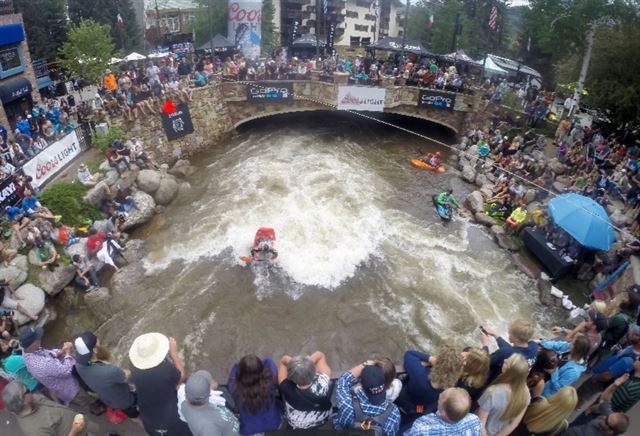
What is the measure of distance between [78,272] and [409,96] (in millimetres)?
20296

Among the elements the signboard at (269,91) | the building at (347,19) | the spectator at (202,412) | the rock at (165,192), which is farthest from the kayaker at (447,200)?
the building at (347,19)

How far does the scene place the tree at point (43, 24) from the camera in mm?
29062

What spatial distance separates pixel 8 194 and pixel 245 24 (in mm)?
18839

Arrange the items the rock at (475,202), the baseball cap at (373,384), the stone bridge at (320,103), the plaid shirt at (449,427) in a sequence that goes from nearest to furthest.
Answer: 1. the plaid shirt at (449,427)
2. the baseball cap at (373,384)
3. the rock at (475,202)
4. the stone bridge at (320,103)

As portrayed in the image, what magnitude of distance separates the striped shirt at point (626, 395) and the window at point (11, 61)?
1102 inches

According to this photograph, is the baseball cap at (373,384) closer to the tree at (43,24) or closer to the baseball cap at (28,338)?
the baseball cap at (28,338)

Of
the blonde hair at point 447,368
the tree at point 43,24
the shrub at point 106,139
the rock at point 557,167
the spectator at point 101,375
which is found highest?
the tree at point 43,24

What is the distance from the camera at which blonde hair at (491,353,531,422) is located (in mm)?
4467

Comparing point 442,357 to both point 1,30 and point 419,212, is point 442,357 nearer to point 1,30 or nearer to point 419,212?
point 419,212

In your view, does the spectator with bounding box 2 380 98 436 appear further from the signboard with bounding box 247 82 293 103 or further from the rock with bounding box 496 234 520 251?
the signboard with bounding box 247 82 293 103

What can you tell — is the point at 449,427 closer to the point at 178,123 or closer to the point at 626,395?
the point at 626,395

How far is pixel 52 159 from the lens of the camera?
15.2 meters

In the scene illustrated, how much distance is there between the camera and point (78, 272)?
12.8 m

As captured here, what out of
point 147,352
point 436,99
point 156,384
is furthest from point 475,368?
point 436,99
